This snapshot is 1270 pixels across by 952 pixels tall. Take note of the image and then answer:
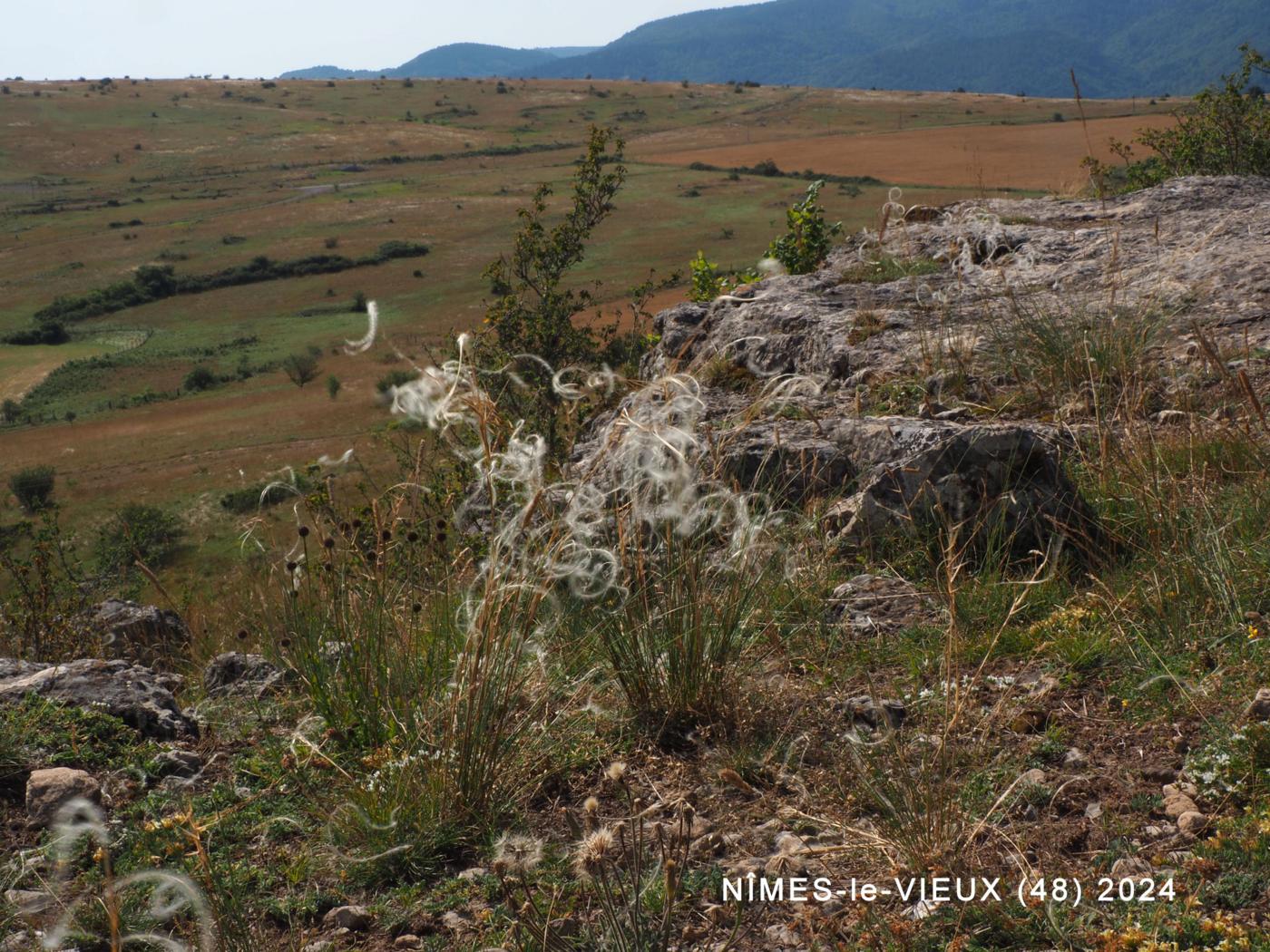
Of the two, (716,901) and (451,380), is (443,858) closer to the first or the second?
(716,901)

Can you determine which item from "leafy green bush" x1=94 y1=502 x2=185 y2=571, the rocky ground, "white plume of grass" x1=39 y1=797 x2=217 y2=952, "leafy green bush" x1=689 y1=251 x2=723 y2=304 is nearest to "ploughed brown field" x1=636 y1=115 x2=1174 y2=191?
"leafy green bush" x1=689 y1=251 x2=723 y2=304

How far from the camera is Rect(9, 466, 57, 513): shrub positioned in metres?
27.4

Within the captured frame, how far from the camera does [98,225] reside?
78.2 m

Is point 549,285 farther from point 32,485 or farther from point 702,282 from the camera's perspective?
point 32,485

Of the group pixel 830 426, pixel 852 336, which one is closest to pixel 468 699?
pixel 830 426

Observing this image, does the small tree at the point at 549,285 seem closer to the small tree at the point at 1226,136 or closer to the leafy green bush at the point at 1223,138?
the leafy green bush at the point at 1223,138

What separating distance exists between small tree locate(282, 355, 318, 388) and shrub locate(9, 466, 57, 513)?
10.7 meters

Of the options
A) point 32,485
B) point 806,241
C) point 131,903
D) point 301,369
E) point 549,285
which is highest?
point 806,241

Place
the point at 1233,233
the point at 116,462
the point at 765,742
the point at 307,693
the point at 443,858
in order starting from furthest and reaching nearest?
the point at 116,462 → the point at 1233,233 → the point at 307,693 → the point at 765,742 → the point at 443,858

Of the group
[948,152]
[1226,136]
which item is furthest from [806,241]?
[948,152]

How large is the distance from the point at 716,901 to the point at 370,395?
35.0 metres

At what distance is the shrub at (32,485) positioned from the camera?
1079 inches

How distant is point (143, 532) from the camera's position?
20.5 metres

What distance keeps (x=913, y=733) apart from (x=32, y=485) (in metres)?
30.7
